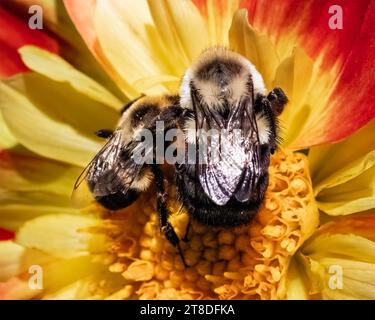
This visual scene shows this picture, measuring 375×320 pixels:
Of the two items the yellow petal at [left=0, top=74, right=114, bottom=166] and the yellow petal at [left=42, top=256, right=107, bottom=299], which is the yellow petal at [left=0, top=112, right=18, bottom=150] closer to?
the yellow petal at [left=0, top=74, right=114, bottom=166]

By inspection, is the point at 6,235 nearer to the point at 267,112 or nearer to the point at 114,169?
the point at 114,169

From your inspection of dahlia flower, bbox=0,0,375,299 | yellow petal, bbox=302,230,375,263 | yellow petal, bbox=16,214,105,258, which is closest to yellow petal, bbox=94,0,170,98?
dahlia flower, bbox=0,0,375,299

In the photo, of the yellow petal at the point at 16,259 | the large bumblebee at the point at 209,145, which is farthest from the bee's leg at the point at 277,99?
the yellow petal at the point at 16,259

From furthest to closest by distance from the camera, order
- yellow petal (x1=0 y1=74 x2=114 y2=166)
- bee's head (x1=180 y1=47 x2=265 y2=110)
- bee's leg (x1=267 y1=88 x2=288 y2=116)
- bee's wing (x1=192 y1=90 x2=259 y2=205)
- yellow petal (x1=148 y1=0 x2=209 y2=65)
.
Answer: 1. yellow petal (x1=0 y1=74 x2=114 y2=166)
2. yellow petal (x1=148 y1=0 x2=209 y2=65)
3. bee's leg (x1=267 y1=88 x2=288 y2=116)
4. bee's head (x1=180 y1=47 x2=265 y2=110)
5. bee's wing (x1=192 y1=90 x2=259 y2=205)

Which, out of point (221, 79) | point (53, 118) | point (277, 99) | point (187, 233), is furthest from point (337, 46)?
point (53, 118)

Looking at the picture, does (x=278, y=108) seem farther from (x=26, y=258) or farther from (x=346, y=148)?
(x=26, y=258)
